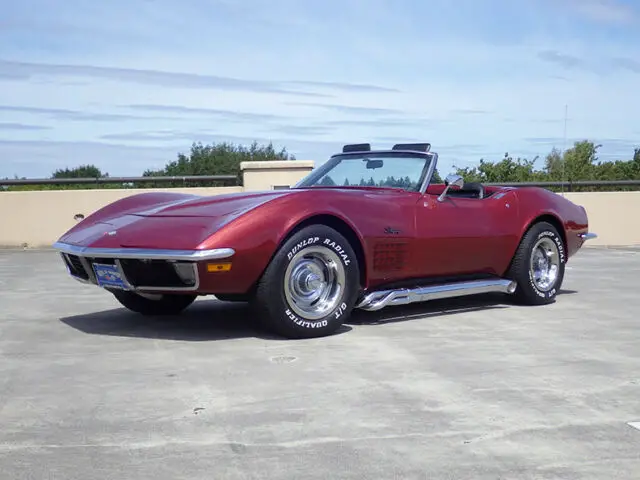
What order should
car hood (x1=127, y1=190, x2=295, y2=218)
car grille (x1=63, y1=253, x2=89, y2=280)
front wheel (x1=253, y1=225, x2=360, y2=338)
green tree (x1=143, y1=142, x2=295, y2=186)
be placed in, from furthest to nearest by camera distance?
green tree (x1=143, y1=142, x2=295, y2=186)
car grille (x1=63, y1=253, x2=89, y2=280)
car hood (x1=127, y1=190, x2=295, y2=218)
front wheel (x1=253, y1=225, x2=360, y2=338)

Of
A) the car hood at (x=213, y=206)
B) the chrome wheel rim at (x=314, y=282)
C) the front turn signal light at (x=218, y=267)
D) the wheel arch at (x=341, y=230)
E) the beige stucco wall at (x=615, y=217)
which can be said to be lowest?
the beige stucco wall at (x=615, y=217)

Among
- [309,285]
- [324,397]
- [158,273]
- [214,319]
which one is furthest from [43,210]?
[324,397]

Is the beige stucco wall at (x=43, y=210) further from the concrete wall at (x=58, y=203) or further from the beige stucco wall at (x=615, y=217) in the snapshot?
the beige stucco wall at (x=615, y=217)

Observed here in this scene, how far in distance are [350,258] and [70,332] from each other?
74.9 inches

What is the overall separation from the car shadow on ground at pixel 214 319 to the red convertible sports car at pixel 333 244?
0.66 ft

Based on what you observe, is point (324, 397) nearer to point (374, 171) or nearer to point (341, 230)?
point (341, 230)

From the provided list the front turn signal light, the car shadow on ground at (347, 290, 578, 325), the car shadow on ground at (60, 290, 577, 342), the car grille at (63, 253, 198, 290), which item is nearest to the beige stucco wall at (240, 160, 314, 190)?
the car shadow on ground at (347, 290, 578, 325)

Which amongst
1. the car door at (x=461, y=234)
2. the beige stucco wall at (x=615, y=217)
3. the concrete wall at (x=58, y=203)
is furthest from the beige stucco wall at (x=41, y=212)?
the car door at (x=461, y=234)

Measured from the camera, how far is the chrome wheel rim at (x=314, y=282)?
5.61 metres

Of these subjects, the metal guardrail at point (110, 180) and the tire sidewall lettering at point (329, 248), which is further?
the metal guardrail at point (110, 180)

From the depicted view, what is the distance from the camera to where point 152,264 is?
5418 millimetres

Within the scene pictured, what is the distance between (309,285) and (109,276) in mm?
1253

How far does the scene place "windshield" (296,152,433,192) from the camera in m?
6.79

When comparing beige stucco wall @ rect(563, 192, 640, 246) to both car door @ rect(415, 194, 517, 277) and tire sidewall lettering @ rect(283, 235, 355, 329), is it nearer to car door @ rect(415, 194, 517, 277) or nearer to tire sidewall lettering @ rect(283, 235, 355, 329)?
car door @ rect(415, 194, 517, 277)
